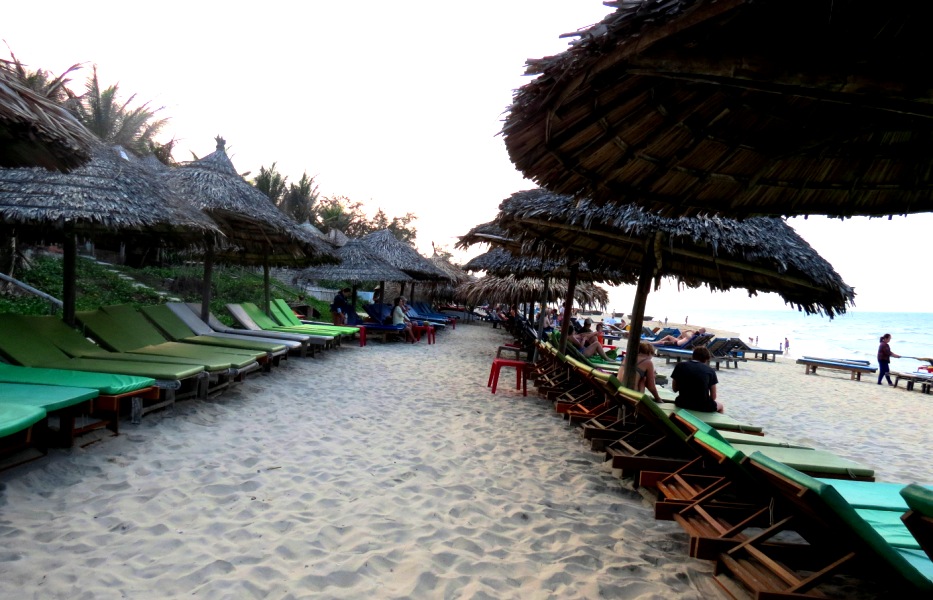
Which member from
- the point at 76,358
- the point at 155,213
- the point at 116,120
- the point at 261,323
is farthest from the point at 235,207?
the point at 116,120

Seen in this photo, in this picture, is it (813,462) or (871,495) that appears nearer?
(871,495)

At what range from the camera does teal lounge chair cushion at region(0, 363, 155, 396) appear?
3734 mm

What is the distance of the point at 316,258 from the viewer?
38.7 feet

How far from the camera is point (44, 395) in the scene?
3.33m

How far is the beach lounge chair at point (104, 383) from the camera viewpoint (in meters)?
3.75

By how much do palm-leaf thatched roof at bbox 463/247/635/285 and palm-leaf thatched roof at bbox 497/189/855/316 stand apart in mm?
2853

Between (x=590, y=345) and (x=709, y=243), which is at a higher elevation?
(x=709, y=243)

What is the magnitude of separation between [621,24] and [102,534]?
3140 millimetres

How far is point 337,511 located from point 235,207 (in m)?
6.50

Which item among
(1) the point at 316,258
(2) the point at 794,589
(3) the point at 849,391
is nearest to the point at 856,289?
(2) the point at 794,589

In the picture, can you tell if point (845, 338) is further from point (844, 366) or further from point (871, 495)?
point (871, 495)

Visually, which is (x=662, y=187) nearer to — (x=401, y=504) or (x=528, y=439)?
(x=401, y=504)

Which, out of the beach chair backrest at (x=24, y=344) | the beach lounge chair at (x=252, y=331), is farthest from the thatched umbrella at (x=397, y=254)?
Answer: the beach chair backrest at (x=24, y=344)

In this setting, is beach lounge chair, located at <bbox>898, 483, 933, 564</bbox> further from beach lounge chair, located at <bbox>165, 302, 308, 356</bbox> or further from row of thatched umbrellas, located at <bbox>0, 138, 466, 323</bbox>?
beach lounge chair, located at <bbox>165, 302, 308, 356</bbox>
